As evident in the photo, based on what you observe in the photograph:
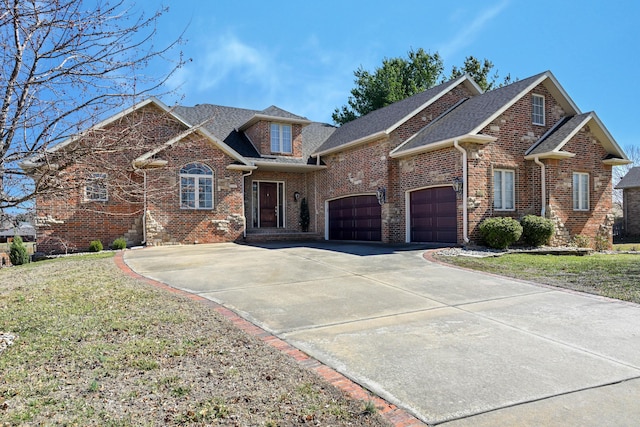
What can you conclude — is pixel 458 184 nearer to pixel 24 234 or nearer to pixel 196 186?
pixel 196 186

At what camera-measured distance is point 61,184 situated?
4133 millimetres

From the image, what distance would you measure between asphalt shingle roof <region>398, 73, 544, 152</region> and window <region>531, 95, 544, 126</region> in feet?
2.53

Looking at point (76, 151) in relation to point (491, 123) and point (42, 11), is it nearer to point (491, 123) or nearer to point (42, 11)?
point (42, 11)

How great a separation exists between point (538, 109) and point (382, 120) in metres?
5.96

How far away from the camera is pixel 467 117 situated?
14.9 m

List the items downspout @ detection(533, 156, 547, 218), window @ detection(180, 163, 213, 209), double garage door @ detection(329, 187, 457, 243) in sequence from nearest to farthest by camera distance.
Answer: double garage door @ detection(329, 187, 457, 243) → downspout @ detection(533, 156, 547, 218) → window @ detection(180, 163, 213, 209)

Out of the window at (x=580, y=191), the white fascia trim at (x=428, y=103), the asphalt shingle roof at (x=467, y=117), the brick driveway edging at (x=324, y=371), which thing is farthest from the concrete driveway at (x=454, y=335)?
the window at (x=580, y=191)

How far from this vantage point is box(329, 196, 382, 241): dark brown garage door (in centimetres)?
1709

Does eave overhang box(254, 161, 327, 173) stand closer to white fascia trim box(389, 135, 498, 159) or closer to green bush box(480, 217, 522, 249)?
white fascia trim box(389, 135, 498, 159)

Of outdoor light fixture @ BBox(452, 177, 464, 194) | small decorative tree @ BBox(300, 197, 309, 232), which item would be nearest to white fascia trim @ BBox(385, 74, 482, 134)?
outdoor light fixture @ BBox(452, 177, 464, 194)

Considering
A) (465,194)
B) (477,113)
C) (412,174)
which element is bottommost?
(465,194)

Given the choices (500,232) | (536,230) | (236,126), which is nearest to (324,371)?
(500,232)

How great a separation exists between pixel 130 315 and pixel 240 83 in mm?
4138

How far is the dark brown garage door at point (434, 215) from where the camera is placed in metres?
14.3
